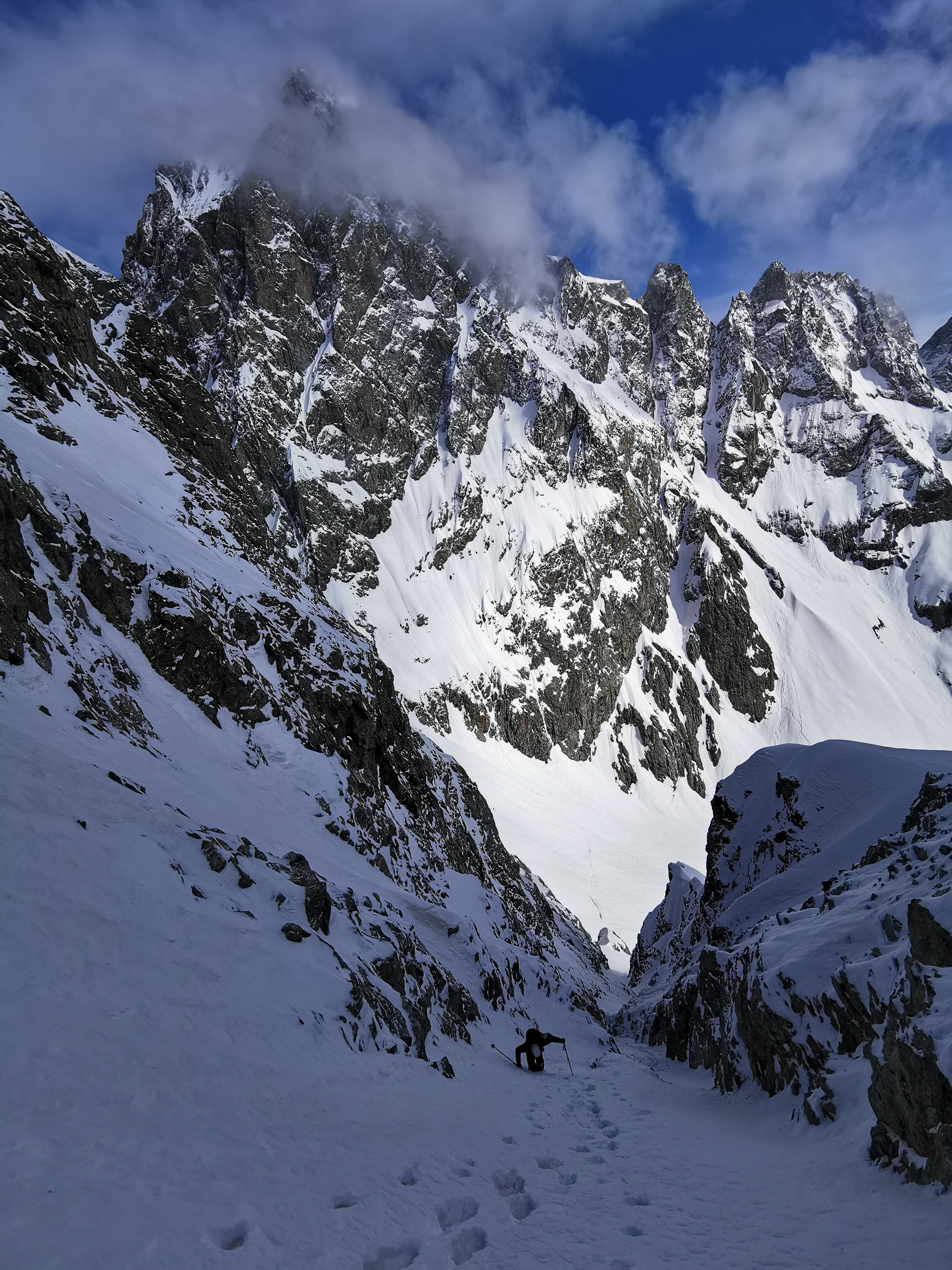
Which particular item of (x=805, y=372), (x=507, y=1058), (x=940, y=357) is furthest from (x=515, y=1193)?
(x=940, y=357)

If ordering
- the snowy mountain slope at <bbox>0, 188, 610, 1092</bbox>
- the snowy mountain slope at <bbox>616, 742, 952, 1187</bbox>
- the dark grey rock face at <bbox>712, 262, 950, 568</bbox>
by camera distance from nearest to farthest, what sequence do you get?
the snowy mountain slope at <bbox>616, 742, 952, 1187</bbox>, the snowy mountain slope at <bbox>0, 188, 610, 1092</bbox>, the dark grey rock face at <bbox>712, 262, 950, 568</bbox>

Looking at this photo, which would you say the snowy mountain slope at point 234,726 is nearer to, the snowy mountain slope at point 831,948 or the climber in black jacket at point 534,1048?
the climber in black jacket at point 534,1048

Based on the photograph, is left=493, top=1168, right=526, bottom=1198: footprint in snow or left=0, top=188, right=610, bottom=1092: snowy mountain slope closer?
left=493, top=1168, right=526, bottom=1198: footprint in snow

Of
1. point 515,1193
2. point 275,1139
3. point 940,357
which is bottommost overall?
point 515,1193

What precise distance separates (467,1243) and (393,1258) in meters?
0.66

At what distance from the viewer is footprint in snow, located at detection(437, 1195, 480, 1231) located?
16.3 ft

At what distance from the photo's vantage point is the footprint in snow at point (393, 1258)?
4223 millimetres

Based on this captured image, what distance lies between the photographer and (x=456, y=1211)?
5117 millimetres

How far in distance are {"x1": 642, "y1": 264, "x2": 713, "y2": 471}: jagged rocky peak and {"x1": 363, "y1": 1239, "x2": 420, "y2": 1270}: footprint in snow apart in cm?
14326

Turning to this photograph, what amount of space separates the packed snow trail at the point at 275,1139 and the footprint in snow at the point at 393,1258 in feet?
0.06

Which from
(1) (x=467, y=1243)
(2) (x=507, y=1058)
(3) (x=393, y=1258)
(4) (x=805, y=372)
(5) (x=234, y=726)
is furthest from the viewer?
(4) (x=805, y=372)

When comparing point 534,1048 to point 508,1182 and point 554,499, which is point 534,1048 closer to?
point 508,1182

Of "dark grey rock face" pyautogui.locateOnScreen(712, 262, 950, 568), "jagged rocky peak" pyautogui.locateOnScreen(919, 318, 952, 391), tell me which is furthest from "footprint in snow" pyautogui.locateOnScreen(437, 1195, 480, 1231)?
"jagged rocky peak" pyautogui.locateOnScreen(919, 318, 952, 391)

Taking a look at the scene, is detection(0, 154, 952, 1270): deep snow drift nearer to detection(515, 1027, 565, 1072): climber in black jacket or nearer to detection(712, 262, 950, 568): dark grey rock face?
detection(515, 1027, 565, 1072): climber in black jacket
